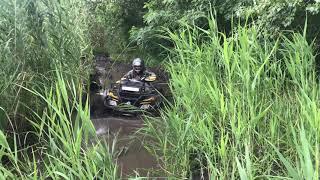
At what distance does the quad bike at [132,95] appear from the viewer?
5.70 metres

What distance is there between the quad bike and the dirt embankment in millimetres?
187

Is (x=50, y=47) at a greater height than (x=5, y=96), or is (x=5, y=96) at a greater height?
(x=50, y=47)

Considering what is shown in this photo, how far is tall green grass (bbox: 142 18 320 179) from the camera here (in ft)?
8.93

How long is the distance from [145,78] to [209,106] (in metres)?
3.24

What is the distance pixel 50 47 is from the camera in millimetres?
4168

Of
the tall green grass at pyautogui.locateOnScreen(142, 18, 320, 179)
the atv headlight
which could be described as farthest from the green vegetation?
the atv headlight

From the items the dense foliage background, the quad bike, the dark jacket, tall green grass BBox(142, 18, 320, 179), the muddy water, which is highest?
the dense foliage background

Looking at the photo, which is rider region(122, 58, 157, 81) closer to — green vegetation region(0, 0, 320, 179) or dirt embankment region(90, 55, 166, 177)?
dirt embankment region(90, 55, 166, 177)

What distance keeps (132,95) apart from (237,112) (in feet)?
10.4

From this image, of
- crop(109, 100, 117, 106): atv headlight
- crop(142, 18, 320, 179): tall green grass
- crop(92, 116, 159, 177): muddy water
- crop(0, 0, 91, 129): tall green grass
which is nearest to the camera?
crop(142, 18, 320, 179): tall green grass

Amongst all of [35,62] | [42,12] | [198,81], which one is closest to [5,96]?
[35,62]

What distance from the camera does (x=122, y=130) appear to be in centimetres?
545

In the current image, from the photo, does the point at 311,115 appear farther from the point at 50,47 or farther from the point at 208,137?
the point at 50,47

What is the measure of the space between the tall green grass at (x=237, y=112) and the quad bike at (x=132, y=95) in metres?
1.95
